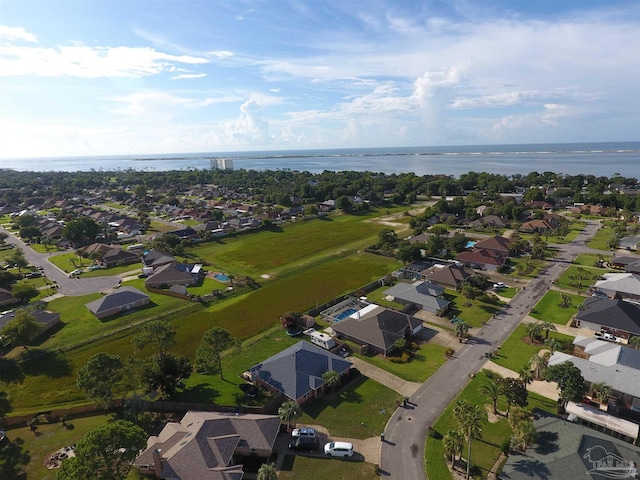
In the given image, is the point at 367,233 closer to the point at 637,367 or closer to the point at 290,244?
the point at 290,244

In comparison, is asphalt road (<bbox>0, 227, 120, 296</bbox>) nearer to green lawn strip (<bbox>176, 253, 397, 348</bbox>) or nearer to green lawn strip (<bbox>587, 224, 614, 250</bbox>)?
green lawn strip (<bbox>176, 253, 397, 348</bbox>)

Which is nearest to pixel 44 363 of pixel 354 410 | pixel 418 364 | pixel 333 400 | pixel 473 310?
pixel 333 400

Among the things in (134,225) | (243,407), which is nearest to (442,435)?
(243,407)

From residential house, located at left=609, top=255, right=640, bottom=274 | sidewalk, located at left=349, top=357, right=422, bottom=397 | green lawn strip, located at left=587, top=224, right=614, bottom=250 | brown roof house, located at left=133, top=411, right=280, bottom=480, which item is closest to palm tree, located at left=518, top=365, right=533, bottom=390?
sidewalk, located at left=349, top=357, right=422, bottom=397

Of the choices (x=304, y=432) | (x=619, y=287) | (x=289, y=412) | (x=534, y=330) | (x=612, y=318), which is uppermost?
(x=619, y=287)

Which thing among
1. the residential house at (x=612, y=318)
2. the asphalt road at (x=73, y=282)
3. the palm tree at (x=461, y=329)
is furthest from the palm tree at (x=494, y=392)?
the asphalt road at (x=73, y=282)

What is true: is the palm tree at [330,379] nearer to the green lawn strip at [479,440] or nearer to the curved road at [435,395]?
the curved road at [435,395]

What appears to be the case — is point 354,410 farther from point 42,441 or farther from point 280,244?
point 280,244
